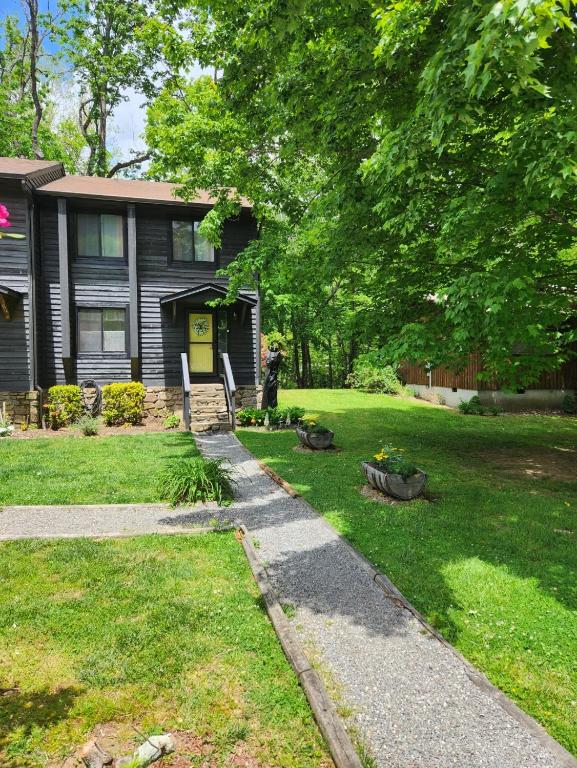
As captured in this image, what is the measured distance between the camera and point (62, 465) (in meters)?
9.28

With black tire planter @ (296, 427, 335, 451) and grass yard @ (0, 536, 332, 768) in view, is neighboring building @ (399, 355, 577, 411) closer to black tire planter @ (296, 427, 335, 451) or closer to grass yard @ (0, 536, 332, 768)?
black tire planter @ (296, 427, 335, 451)

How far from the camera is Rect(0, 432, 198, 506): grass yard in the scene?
7379mm

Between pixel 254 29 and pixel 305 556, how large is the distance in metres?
6.25

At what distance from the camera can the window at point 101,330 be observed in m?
15.2

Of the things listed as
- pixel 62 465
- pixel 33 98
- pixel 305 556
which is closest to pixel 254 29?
pixel 305 556

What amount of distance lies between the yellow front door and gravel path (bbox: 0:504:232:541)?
383 inches

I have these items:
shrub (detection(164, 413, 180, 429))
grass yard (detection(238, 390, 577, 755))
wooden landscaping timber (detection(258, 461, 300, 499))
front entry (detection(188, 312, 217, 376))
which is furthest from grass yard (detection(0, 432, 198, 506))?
front entry (detection(188, 312, 217, 376))

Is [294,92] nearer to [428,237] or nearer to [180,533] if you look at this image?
[428,237]

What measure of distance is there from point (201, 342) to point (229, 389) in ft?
8.73

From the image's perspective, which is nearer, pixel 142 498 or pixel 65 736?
pixel 65 736

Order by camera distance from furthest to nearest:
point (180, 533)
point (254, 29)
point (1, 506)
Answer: point (1, 506), point (180, 533), point (254, 29)

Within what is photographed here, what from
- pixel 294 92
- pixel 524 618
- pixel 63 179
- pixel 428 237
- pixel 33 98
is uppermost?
pixel 33 98

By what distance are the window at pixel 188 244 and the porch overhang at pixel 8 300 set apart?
5187mm

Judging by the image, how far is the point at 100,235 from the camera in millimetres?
15242
